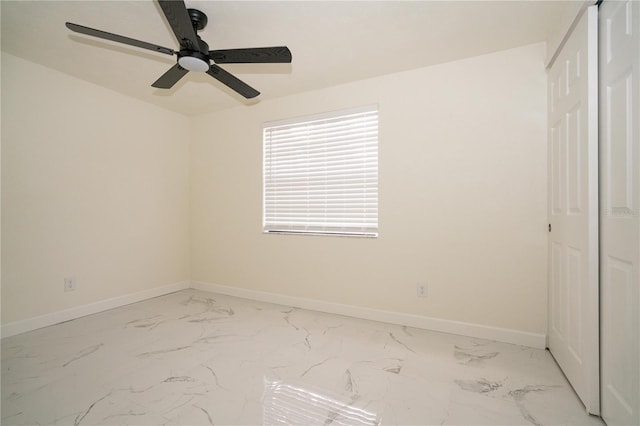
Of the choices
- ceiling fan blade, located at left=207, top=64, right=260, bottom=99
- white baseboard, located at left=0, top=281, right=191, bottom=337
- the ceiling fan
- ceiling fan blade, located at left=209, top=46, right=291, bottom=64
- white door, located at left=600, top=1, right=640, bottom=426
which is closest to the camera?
white door, located at left=600, top=1, right=640, bottom=426

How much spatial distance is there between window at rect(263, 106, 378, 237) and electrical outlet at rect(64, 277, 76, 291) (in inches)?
79.4

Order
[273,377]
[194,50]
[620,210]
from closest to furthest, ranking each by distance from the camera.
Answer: [620,210] < [194,50] < [273,377]

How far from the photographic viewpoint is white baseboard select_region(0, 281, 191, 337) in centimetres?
253

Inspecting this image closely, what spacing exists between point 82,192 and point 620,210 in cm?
428

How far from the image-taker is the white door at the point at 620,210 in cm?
126

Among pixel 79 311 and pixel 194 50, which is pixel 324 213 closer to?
pixel 194 50

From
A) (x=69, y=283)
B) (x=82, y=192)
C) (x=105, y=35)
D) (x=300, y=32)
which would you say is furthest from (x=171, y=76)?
(x=69, y=283)

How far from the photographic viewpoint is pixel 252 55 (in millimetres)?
1778

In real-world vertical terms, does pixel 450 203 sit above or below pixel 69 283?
above

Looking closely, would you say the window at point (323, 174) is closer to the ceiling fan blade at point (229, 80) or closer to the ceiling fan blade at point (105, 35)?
the ceiling fan blade at point (229, 80)

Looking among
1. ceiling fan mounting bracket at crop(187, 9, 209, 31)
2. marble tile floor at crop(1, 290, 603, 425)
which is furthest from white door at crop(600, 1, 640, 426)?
ceiling fan mounting bracket at crop(187, 9, 209, 31)

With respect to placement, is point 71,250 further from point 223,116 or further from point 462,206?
point 462,206

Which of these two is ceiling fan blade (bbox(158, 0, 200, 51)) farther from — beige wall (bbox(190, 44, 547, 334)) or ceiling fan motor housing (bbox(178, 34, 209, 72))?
beige wall (bbox(190, 44, 547, 334))

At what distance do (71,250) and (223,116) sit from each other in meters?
2.29
